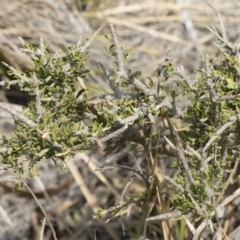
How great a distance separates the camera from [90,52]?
2199 millimetres

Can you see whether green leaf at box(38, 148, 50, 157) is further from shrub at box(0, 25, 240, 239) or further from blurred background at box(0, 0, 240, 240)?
blurred background at box(0, 0, 240, 240)

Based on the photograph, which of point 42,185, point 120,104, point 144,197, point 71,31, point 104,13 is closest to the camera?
point 120,104

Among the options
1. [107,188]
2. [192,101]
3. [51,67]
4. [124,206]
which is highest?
[51,67]

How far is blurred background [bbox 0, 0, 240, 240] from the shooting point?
1848 mm

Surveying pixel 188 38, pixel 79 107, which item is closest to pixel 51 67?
pixel 79 107

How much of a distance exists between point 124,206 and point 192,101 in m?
0.31

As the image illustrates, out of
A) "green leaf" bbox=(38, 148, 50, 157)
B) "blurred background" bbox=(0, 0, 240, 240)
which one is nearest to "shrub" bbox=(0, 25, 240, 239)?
"green leaf" bbox=(38, 148, 50, 157)

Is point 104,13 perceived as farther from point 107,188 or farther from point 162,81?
point 162,81

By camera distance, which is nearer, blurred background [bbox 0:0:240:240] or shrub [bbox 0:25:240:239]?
shrub [bbox 0:25:240:239]

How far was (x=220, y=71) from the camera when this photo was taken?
3.74ft

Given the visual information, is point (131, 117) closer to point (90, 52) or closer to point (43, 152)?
point (43, 152)

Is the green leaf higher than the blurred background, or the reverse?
the green leaf

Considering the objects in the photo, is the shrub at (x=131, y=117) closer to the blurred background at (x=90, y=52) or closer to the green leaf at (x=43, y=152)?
the green leaf at (x=43, y=152)

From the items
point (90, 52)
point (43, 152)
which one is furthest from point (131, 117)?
point (90, 52)
